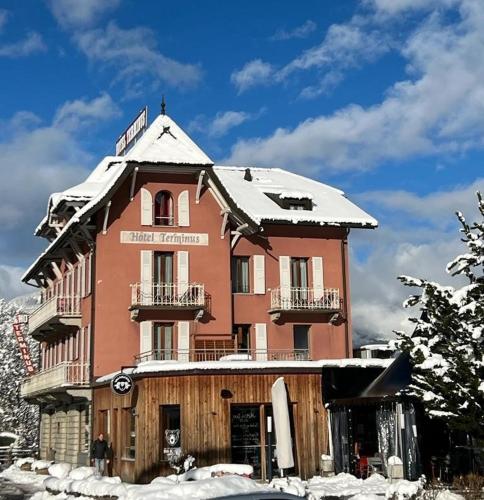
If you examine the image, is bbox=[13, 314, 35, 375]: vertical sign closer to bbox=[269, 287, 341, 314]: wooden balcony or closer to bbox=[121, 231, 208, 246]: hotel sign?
bbox=[121, 231, 208, 246]: hotel sign

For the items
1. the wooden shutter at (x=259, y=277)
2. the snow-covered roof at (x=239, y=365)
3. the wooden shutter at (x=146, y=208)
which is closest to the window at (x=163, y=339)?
the wooden shutter at (x=146, y=208)

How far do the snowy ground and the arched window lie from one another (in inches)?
398

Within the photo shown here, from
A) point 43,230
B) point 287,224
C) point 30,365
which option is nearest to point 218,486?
point 287,224

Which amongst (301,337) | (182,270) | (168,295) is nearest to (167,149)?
(182,270)

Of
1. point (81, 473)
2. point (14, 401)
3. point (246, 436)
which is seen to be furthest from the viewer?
point (14, 401)

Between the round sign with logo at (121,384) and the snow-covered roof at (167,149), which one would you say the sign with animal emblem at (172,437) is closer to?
the round sign with logo at (121,384)

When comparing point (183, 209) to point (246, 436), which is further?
point (183, 209)

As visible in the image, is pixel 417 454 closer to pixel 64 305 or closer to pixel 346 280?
pixel 346 280

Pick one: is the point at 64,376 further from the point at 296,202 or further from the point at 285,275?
the point at 296,202

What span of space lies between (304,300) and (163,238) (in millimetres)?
6396

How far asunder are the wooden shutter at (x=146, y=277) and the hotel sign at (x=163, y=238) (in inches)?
20.0

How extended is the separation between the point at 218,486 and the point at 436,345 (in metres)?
8.14

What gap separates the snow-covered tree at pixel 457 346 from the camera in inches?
652

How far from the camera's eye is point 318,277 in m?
35.4
